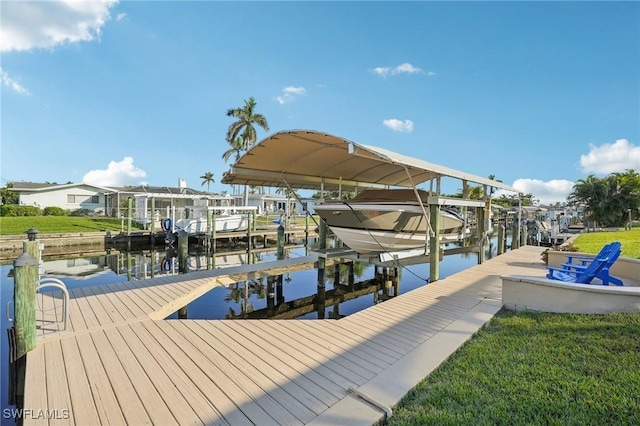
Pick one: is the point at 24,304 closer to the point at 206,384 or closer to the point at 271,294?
the point at 206,384

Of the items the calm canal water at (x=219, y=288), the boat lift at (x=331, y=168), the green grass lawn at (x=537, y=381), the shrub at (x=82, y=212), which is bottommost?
the calm canal water at (x=219, y=288)

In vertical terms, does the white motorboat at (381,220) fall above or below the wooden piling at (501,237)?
above

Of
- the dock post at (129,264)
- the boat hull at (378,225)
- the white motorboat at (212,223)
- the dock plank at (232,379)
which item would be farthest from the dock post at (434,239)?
the white motorboat at (212,223)

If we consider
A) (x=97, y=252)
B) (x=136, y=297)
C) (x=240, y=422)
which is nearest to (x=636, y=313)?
(x=240, y=422)

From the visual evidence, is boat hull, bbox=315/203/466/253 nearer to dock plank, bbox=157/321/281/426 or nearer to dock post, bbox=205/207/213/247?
dock plank, bbox=157/321/281/426

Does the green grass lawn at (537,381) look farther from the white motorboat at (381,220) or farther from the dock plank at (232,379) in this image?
the white motorboat at (381,220)

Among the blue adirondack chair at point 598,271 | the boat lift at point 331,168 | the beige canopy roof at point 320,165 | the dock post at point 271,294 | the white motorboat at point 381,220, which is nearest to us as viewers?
the blue adirondack chair at point 598,271

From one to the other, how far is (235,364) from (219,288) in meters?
7.93

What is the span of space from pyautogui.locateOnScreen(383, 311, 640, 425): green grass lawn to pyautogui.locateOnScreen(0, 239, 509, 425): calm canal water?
486 centimetres

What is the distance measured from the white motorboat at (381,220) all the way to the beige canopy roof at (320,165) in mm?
825

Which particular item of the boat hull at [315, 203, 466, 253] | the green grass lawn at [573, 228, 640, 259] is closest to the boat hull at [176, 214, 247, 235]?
the boat hull at [315, 203, 466, 253]

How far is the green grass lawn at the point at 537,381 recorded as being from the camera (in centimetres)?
257

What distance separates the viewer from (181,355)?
3795 millimetres

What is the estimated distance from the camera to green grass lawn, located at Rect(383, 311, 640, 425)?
8.45 ft
